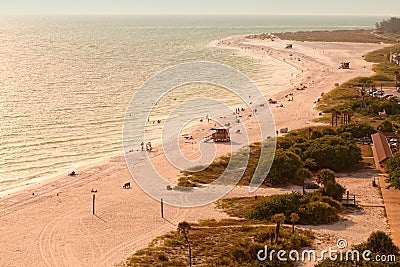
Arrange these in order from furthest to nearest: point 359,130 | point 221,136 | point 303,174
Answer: point 221,136 < point 359,130 < point 303,174

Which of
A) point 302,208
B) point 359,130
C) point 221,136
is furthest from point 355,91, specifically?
point 302,208

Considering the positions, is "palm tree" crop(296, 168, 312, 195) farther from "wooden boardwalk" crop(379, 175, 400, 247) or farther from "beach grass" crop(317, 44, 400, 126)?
"beach grass" crop(317, 44, 400, 126)

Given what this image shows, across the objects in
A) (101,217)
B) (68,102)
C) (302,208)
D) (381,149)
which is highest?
(68,102)

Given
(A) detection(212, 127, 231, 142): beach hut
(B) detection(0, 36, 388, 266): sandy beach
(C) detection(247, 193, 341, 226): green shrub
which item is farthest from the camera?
(A) detection(212, 127, 231, 142): beach hut

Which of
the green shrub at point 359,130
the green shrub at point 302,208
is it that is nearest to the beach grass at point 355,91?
the green shrub at point 359,130

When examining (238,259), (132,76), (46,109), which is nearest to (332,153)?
(238,259)

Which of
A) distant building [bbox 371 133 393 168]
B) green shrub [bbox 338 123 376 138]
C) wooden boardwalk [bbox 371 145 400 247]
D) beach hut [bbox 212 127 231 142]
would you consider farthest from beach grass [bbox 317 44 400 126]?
wooden boardwalk [bbox 371 145 400 247]

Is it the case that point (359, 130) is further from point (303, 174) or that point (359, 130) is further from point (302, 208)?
point (302, 208)

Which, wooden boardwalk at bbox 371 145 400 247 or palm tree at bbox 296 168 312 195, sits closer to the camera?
wooden boardwalk at bbox 371 145 400 247
